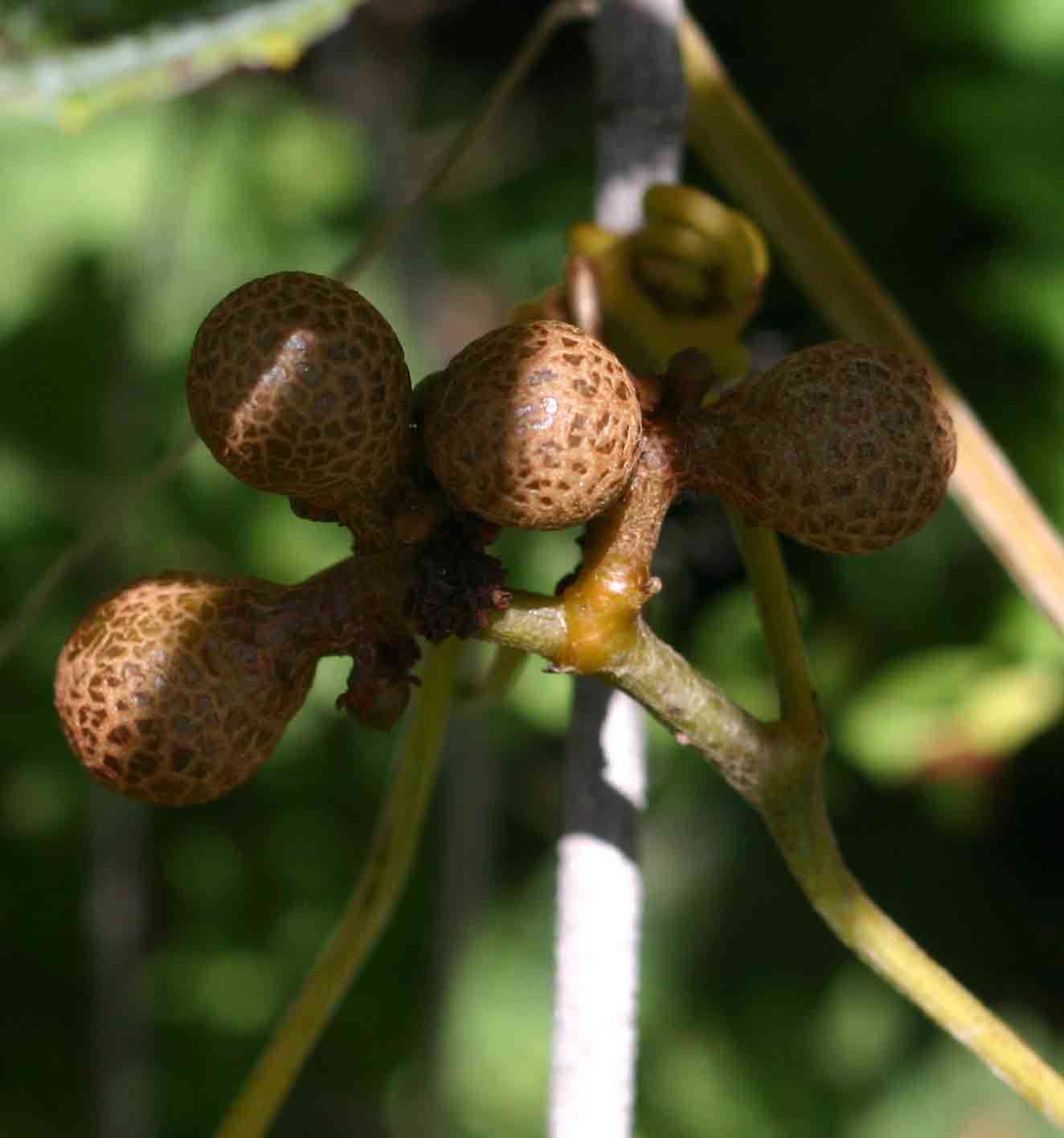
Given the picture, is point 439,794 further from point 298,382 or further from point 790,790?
point 298,382

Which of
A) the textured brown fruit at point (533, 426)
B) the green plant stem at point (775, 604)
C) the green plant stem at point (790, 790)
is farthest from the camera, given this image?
the green plant stem at point (775, 604)

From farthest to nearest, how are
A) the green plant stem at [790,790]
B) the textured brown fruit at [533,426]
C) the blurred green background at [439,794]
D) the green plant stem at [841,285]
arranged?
the blurred green background at [439,794] < the green plant stem at [841,285] < the green plant stem at [790,790] < the textured brown fruit at [533,426]

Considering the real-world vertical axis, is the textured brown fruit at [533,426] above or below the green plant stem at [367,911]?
above

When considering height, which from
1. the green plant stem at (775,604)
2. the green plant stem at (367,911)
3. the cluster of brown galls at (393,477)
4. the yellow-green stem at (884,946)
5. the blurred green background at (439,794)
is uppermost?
the cluster of brown galls at (393,477)

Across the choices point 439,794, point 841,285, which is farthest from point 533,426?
point 439,794

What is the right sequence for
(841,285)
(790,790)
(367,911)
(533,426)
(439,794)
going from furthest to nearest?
(439,794) → (841,285) → (367,911) → (790,790) → (533,426)

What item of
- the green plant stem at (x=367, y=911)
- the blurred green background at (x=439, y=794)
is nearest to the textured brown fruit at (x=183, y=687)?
the green plant stem at (x=367, y=911)

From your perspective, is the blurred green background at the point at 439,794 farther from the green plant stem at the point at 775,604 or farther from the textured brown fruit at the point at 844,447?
the textured brown fruit at the point at 844,447
